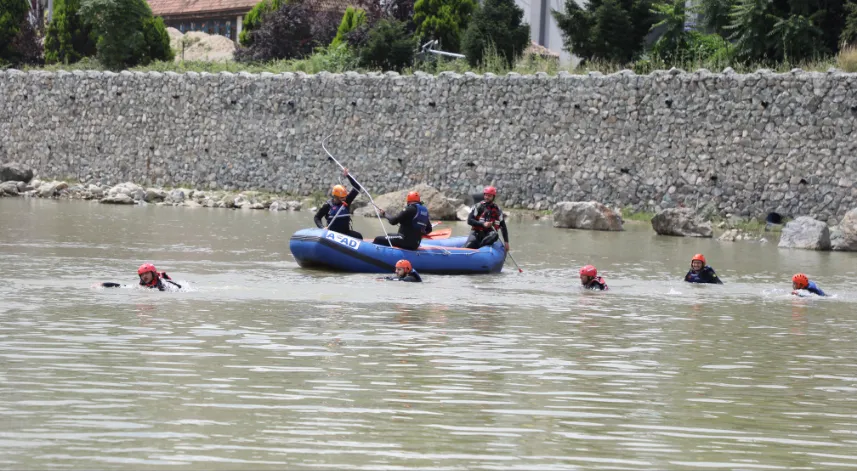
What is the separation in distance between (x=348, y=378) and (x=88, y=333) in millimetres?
2823

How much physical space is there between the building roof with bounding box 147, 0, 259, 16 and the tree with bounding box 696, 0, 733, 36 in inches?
941

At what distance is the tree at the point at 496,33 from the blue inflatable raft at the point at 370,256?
16520 millimetres

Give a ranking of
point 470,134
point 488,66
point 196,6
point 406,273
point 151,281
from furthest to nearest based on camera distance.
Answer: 1. point 196,6
2. point 488,66
3. point 470,134
4. point 406,273
5. point 151,281

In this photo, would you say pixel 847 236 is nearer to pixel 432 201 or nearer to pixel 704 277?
pixel 704 277

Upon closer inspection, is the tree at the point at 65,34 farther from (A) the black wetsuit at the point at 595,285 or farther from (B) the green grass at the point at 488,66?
(A) the black wetsuit at the point at 595,285

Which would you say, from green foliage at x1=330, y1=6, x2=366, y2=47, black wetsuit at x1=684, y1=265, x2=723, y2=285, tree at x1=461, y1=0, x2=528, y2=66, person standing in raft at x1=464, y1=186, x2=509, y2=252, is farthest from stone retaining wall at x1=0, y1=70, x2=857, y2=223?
black wetsuit at x1=684, y1=265, x2=723, y2=285

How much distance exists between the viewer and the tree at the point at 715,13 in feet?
104

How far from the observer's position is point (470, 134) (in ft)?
100

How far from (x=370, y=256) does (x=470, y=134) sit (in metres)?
13.2

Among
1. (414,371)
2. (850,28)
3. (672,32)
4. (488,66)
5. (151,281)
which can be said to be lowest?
(414,371)

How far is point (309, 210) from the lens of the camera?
31062mm

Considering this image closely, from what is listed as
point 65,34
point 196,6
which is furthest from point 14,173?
point 196,6

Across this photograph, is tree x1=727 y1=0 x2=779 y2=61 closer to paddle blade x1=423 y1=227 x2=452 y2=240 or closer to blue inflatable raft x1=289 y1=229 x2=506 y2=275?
paddle blade x1=423 y1=227 x2=452 y2=240

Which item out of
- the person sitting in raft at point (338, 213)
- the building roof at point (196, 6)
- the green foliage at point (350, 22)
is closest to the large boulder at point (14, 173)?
the green foliage at point (350, 22)
